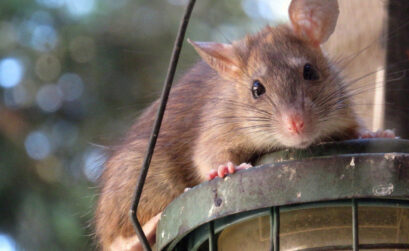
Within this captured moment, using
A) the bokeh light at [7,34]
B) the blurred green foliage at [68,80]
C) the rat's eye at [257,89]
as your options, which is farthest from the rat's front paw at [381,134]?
the bokeh light at [7,34]

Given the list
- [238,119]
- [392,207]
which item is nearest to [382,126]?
[238,119]

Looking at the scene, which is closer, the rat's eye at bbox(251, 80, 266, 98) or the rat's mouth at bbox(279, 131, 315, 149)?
the rat's mouth at bbox(279, 131, 315, 149)

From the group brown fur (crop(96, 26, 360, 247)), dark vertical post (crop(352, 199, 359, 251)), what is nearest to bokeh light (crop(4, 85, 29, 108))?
brown fur (crop(96, 26, 360, 247))

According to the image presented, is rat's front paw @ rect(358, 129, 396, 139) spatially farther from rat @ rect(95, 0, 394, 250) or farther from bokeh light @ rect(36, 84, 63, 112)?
bokeh light @ rect(36, 84, 63, 112)

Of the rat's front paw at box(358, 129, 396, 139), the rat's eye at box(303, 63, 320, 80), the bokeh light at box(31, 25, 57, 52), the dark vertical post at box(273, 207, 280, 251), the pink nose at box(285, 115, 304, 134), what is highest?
the bokeh light at box(31, 25, 57, 52)

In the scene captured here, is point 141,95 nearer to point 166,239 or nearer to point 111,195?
point 111,195

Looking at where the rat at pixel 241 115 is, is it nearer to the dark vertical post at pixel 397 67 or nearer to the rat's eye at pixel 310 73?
the rat's eye at pixel 310 73

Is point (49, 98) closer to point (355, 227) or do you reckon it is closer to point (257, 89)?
point (257, 89)
